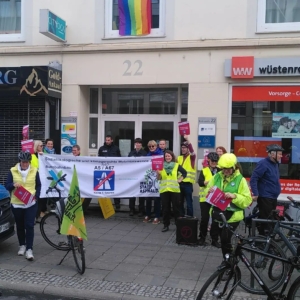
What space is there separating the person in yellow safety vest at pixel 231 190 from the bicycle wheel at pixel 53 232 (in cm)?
290

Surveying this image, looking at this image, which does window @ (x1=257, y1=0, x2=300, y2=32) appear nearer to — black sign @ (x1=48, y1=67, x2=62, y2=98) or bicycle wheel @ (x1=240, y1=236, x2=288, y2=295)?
black sign @ (x1=48, y1=67, x2=62, y2=98)

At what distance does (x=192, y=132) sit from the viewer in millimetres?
9555

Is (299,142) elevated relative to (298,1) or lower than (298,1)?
lower

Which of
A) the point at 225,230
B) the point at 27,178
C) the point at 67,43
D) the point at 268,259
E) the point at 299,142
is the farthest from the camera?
the point at 67,43

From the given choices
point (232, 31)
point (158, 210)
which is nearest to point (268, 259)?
point (158, 210)

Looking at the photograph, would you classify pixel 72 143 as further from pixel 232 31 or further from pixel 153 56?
pixel 232 31

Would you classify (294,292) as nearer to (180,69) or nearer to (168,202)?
(168,202)

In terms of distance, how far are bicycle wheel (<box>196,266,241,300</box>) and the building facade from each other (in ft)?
17.6

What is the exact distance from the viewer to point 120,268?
6.10m

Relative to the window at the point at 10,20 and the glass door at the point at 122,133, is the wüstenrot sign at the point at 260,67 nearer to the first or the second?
the glass door at the point at 122,133

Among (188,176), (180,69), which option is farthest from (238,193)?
(180,69)

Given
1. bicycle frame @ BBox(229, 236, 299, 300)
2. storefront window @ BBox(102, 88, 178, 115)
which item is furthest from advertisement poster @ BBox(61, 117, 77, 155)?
bicycle frame @ BBox(229, 236, 299, 300)

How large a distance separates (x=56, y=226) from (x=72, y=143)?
3.65 m

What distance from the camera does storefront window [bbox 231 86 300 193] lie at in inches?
361
